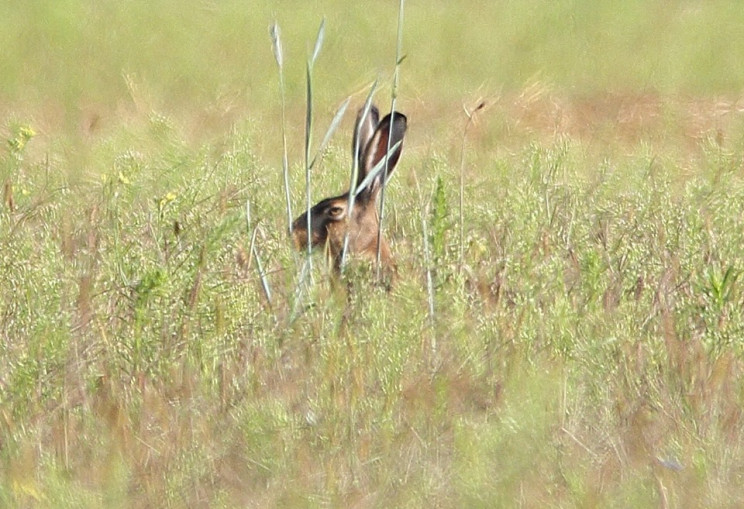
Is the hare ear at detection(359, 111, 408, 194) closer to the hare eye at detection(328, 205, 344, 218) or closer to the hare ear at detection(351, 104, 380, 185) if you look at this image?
the hare ear at detection(351, 104, 380, 185)

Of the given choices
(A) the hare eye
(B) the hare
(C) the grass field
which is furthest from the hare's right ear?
(C) the grass field

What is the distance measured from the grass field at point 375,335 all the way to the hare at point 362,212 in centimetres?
12

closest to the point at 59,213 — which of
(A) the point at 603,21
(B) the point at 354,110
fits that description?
(B) the point at 354,110

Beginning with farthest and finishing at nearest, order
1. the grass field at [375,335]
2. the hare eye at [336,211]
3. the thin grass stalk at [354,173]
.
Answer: the hare eye at [336,211] < the thin grass stalk at [354,173] < the grass field at [375,335]

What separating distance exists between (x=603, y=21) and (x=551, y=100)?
11.9 ft

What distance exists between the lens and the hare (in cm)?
387

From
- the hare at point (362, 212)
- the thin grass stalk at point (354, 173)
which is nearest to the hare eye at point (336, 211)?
the hare at point (362, 212)

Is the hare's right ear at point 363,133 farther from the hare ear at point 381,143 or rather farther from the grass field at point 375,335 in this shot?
the grass field at point 375,335

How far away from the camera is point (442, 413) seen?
2.63 meters

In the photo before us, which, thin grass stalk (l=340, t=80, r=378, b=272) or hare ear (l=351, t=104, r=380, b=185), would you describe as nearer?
thin grass stalk (l=340, t=80, r=378, b=272)

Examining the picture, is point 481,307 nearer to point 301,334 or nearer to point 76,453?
point 301,334

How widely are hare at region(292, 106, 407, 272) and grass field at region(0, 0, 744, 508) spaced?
118 millimetres

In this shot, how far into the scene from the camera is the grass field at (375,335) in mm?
2455

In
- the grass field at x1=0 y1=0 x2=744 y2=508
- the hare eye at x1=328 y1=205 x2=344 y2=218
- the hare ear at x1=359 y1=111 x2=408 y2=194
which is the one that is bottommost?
the grass field at x1=0 y1=0 x2=744 y2=508
